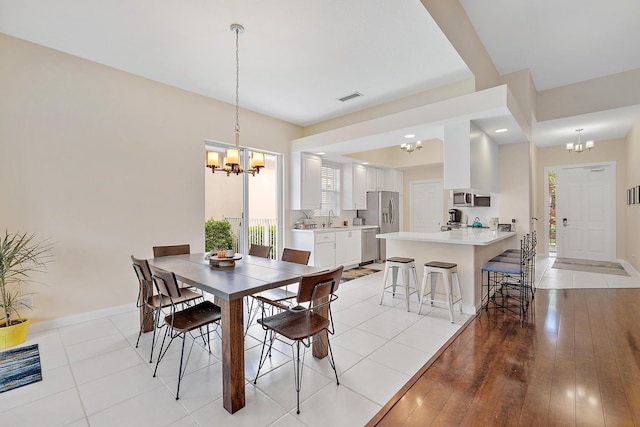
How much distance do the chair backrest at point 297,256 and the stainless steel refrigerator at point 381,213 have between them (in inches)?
163

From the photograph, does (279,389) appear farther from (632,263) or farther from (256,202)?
(632,263)

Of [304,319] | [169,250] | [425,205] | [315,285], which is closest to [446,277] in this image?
[304,319]

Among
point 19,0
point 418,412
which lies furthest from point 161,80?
point 418,412

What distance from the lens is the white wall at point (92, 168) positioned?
3.09m

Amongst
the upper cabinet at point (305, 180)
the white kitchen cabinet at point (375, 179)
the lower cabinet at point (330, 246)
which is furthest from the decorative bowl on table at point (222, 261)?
the white kitchen cabinet at point (375, 179)

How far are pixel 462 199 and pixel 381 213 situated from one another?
2.29m

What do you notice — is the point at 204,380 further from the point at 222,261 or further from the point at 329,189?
the point at 329,189

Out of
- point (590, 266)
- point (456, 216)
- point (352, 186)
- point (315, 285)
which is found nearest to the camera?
point (315, 285)

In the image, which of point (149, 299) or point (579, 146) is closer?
point (149, 299)

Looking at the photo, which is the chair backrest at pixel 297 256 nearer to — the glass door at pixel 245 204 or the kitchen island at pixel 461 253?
the kitchen island at pixel 461 253

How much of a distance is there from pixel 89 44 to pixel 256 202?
3.13m

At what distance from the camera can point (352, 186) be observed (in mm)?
6840

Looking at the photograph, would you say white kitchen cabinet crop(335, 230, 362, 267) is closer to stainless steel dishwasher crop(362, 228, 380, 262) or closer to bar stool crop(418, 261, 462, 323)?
stainless steel dishwasher crop(362, 228, 380, 262)

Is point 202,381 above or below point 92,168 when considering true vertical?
below
